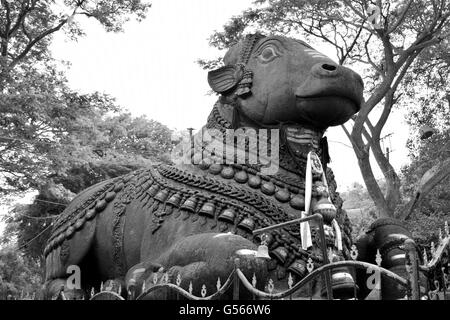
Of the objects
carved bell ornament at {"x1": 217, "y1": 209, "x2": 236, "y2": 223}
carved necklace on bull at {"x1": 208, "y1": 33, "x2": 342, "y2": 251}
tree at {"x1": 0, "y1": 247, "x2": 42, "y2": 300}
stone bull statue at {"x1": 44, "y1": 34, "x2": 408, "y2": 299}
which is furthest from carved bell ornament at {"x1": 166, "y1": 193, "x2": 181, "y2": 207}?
tree at {"x1": 0, "y1": 247, "x2": 42, "y2": 300}

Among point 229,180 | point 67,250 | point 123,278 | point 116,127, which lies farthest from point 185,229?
point 116,127

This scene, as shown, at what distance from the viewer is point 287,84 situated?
195 inches

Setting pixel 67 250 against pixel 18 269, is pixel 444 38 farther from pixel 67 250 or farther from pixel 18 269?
pixel 18 269

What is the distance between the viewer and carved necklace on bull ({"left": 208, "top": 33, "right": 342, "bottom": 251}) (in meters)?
4.56

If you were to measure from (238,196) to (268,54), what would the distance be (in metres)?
1.44

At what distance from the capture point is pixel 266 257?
145 inches

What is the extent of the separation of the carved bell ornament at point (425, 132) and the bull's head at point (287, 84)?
405 inches

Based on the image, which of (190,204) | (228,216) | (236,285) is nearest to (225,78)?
(190,204)

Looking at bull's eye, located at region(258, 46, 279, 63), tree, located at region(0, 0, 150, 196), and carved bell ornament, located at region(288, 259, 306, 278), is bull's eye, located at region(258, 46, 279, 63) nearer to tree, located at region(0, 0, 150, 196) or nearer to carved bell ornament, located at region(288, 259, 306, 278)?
carved bell ornament, located at region(288, 259, 306, 278)

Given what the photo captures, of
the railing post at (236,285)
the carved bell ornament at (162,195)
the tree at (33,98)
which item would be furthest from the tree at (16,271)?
the railing post at (236,285)

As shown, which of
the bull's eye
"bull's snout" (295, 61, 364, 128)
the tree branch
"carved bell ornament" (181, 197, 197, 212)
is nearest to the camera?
"carved bell ornament" (181, 197, 197, 212)

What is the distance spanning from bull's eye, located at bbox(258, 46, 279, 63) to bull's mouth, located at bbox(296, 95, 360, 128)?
1.82 ft

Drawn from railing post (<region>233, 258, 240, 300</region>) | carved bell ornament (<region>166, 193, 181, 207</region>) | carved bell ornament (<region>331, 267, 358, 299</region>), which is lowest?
railing post (<region>233, 258, 240, 300</region>)

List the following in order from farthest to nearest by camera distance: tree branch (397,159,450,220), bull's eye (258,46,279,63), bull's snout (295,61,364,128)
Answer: tree branch (397,159,450,220) → bull's eye (258,46,279,63) → bull's snout (295,61,364,128)
